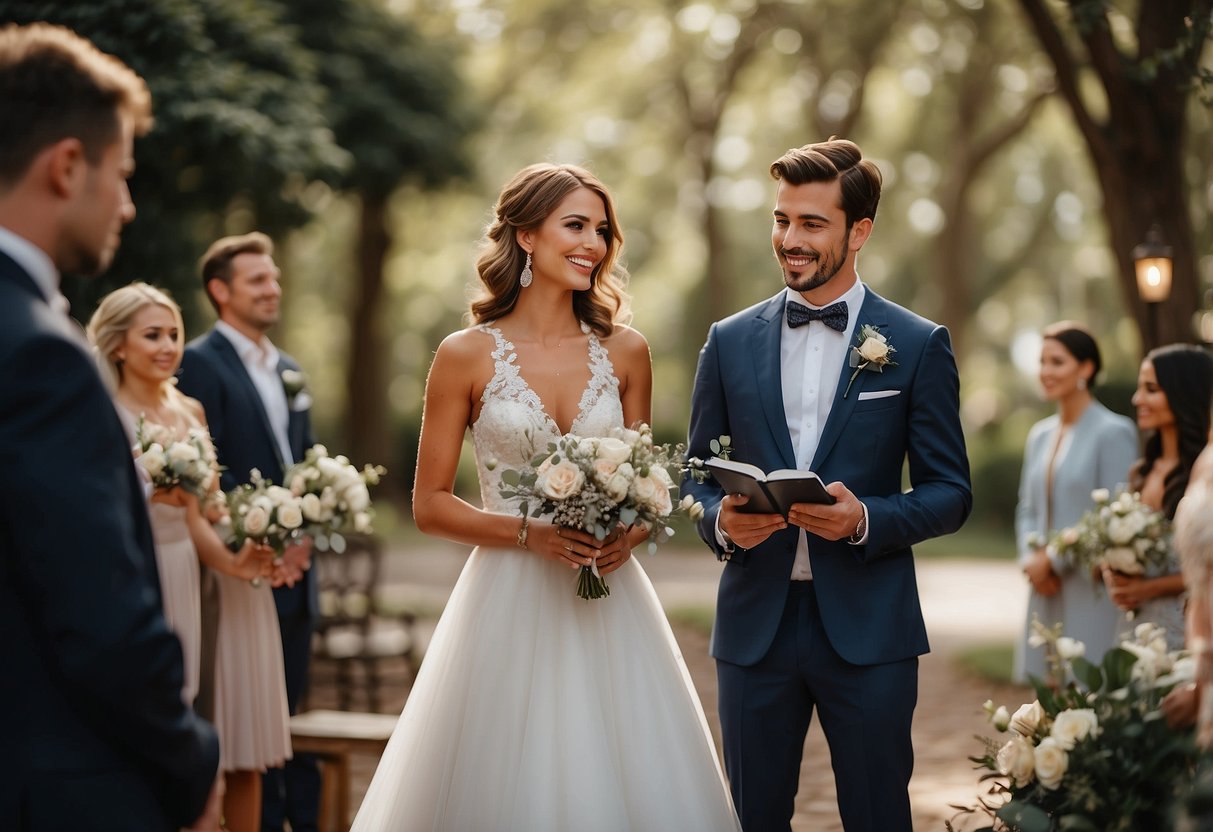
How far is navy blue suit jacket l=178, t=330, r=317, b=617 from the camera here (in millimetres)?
6391

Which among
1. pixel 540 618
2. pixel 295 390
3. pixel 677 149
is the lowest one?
pixel 540 618

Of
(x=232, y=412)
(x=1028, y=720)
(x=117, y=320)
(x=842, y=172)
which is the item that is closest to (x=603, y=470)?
(x=842, y=172)

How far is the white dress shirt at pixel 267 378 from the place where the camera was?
6590mm

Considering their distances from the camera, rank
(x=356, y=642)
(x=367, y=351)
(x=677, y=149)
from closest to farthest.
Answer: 1. (x=356, y=642)
2. (x=367, y=351)
3. (x=677, y=149)

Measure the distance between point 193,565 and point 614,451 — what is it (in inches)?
100

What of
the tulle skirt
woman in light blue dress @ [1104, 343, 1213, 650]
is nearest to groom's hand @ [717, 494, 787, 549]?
the tulle skirt

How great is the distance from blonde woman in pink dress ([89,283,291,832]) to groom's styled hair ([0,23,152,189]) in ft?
10.5

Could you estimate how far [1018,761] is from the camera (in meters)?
3.34

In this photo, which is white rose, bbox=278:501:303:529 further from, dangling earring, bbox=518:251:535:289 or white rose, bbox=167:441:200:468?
dangling earring, bbox=518:251:535:289

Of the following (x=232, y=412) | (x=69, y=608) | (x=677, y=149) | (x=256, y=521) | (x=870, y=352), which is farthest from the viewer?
(x=677, y=149)

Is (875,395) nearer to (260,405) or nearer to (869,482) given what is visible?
(869,482)

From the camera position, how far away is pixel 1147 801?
3.04 meters

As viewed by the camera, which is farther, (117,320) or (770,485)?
(117,320)

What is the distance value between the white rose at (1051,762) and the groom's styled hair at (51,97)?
2551mm
